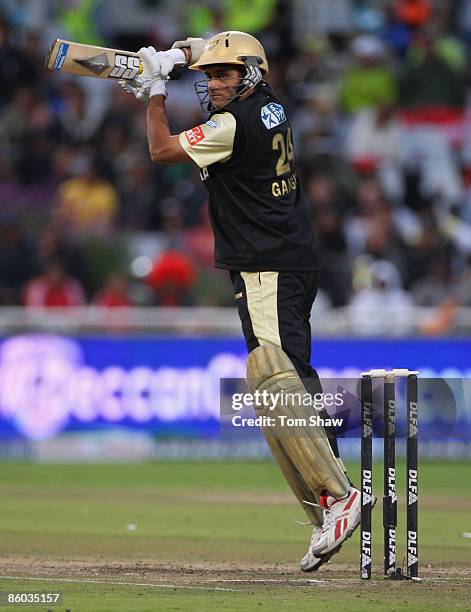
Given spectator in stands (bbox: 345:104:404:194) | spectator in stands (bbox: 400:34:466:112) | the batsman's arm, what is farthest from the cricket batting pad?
spectator in stands (bbox: 400:34:466:112)

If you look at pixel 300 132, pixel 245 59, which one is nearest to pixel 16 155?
pixel 300 132

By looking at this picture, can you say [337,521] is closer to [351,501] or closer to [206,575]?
[351,501]

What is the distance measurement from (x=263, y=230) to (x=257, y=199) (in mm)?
160

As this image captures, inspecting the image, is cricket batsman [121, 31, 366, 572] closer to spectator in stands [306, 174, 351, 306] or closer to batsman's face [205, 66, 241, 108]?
batsman's face [205, 66, 241, 108]

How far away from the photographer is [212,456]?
14.0 m

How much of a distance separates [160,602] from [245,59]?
2779mm

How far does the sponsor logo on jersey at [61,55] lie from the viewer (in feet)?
23.6

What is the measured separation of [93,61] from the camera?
23.7 feet

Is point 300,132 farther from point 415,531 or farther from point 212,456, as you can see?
point 415,531

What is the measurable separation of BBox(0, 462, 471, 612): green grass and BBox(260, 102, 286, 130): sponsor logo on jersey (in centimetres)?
227

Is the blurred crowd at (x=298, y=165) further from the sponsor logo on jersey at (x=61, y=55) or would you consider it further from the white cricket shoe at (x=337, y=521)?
the white cricket shoe at (x=337, y=521)

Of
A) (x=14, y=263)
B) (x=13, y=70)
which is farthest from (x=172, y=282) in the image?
(x=13, y=70)

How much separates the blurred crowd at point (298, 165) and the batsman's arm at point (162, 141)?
286 inches

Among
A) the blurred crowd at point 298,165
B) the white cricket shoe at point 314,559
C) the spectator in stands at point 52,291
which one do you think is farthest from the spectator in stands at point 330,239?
the white cricket shoe at point 314,559
